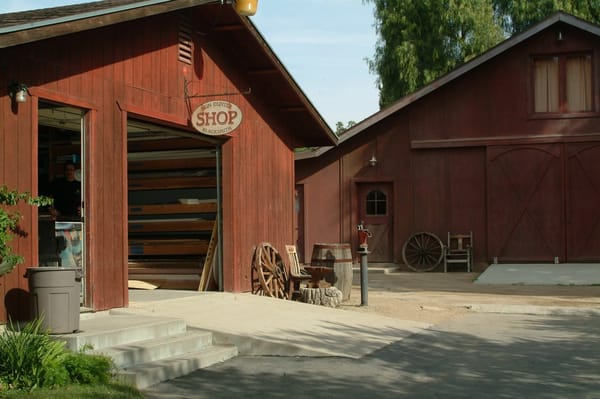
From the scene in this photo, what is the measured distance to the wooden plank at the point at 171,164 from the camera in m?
15.0

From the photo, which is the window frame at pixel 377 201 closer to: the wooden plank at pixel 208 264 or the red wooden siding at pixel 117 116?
the red wooden siding at pixel 117 116

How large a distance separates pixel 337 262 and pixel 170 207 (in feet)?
10.3

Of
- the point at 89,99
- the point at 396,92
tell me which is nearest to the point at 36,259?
the point at 89,99

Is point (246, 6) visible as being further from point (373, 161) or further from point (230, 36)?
point (373, 161)

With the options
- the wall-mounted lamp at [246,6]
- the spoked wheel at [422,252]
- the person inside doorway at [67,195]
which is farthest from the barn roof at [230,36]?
the spoked wheel at [422,252]

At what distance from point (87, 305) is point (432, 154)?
46.6 ft

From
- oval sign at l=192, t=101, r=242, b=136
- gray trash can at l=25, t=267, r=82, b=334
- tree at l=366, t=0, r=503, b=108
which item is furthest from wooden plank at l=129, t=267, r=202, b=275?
tree at l=366, t=0, r=503, b=108

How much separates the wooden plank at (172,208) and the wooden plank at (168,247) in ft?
1.66

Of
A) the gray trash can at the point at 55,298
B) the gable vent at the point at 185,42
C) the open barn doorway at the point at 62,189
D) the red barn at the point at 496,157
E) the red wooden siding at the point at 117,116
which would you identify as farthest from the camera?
the red barn at the point at 496,157

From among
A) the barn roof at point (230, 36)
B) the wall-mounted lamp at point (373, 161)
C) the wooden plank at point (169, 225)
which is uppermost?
the barn roof at point (230, 36)

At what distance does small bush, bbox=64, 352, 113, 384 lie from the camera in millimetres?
7195

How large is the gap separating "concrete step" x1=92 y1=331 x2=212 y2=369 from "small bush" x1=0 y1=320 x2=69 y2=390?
867 mm

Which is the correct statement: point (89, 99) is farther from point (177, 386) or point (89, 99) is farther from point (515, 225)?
point (515, 225)

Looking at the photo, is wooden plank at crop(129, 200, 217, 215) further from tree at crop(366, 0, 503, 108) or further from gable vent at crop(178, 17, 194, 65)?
tree at crop(366, 0, 503, 108)
